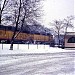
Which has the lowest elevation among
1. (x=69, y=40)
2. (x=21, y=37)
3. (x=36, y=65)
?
(x=36, y=65)

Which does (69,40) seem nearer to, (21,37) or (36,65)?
(21,37)

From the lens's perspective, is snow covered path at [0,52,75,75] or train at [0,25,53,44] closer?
snow covered path at [0,52,75,75]

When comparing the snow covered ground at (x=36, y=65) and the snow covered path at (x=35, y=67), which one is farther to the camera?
the snow covered ground at (x=36, y=65)

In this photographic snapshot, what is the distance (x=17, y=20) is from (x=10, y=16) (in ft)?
6.70

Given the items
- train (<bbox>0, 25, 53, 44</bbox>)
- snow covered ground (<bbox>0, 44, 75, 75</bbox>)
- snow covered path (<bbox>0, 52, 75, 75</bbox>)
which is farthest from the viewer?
train (<bbox>0, 25, 53, 44</bbox>)

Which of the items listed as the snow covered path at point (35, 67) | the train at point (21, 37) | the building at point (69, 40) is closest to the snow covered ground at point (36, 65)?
the snow covered path at point (35, 67)

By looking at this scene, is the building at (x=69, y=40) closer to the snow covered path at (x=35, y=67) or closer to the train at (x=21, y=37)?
the train at (x=21, y=37)

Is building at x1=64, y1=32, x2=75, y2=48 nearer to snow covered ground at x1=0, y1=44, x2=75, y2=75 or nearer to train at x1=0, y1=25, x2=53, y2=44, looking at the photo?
train at x1=0, y1=25, x2=53, y2=44

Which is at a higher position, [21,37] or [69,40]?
[21,37]

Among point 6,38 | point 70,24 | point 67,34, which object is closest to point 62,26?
point 70,24

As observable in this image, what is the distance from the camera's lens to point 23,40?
61.5 metres

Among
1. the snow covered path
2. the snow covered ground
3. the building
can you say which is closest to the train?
the building

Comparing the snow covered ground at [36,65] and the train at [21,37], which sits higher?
the train at [21,37]

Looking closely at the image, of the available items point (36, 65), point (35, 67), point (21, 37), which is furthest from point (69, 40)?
point (35, 67)
